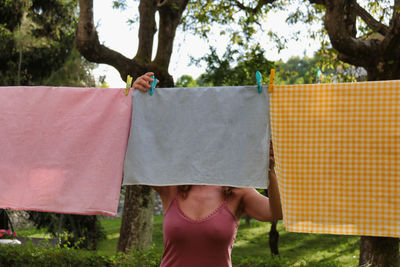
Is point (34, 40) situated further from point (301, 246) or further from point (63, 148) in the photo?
point (63, 148)

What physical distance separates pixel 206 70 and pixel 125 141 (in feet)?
21.6

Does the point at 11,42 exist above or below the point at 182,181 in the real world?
above

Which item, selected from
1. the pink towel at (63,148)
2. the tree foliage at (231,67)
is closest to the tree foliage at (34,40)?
the tree foliage at (231,67)

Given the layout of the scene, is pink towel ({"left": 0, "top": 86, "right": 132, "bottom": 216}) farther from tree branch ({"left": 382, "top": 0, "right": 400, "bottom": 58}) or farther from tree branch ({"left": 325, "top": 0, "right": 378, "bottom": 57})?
tree branch ({"left": 382, "top": 0, "right": 400, "bottom": 58})

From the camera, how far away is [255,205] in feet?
9.43

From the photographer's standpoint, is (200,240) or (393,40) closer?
(200,240)

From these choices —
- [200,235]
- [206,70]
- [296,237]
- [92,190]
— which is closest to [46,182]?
[92,190]

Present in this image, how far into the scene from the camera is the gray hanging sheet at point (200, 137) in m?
2.85

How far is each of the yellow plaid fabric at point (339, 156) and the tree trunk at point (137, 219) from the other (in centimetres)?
506

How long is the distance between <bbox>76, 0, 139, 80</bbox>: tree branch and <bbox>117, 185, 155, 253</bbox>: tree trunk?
2029 millimetres

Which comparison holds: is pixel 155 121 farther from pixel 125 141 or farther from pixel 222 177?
pixel 222 177

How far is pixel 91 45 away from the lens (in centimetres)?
689

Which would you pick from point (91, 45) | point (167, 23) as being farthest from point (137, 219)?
point (167, 23)

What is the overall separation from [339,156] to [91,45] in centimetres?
516
